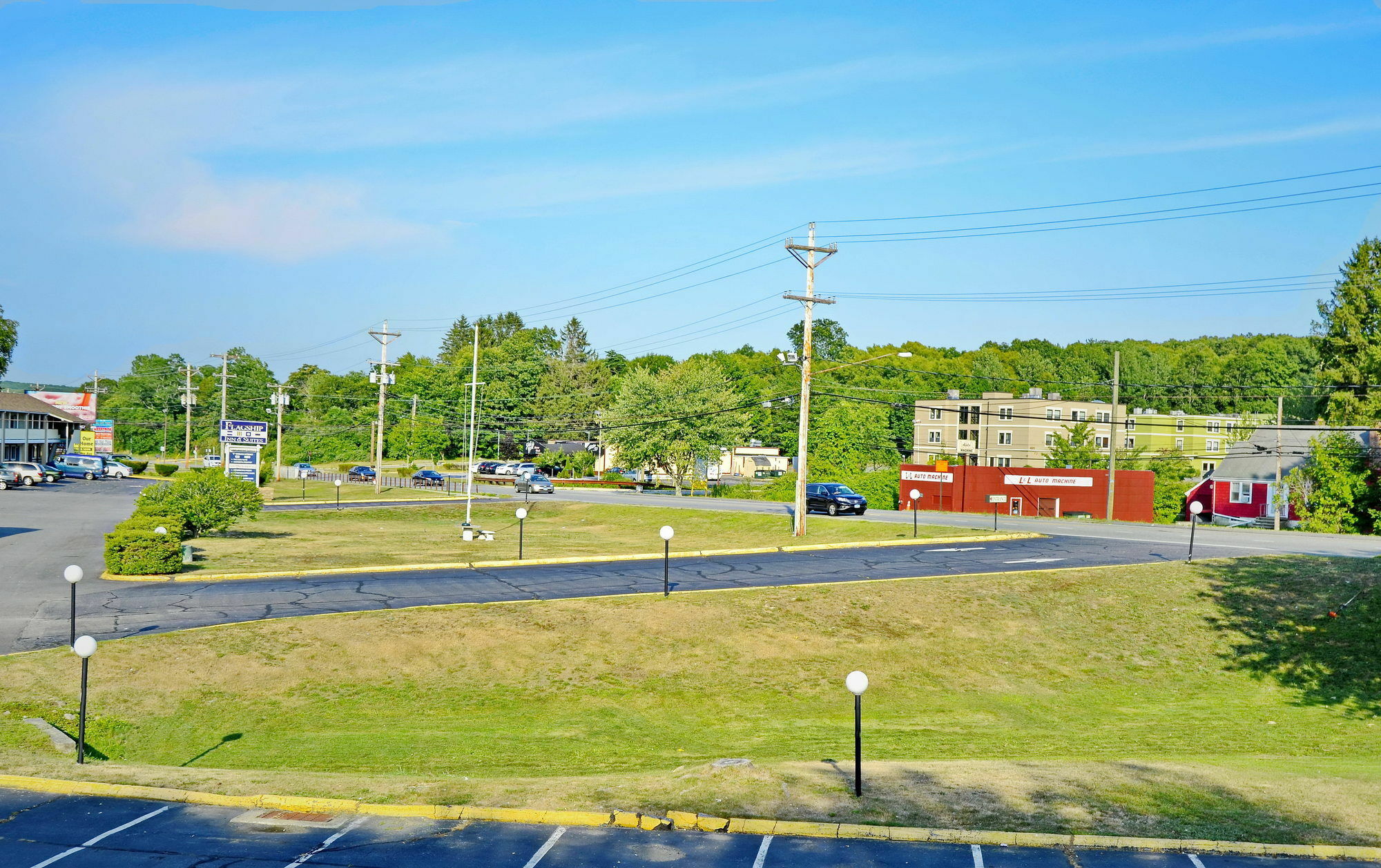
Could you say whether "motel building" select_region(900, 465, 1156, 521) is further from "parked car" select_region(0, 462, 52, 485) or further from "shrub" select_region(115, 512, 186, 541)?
"parked car" select_region(0, 462, 52, 485)

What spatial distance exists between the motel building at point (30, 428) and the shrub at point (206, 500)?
51.3 meters

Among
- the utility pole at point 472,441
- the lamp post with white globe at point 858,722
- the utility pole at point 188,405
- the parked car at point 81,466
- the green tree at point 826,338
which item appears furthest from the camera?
the green tree at point 826,338

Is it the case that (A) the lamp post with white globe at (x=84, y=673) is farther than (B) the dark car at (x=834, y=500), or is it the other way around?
(B) the dark car at (x=834, y=500)

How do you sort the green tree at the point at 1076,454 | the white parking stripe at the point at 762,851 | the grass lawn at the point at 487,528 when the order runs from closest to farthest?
the white parking stripe at the point at 762,851 < the grass lawn at the point at 487,528 < the green tree at the point at 1076,454

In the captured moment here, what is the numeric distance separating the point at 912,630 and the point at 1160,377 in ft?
452

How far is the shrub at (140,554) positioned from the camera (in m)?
29.5

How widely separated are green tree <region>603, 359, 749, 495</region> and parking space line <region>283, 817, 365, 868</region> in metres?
65.3

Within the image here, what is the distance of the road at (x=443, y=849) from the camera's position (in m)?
10.3

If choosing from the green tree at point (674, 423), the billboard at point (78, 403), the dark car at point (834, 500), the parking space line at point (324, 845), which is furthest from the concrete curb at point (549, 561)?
the billboard at point (78, 403)

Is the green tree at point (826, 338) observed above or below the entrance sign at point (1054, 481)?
above

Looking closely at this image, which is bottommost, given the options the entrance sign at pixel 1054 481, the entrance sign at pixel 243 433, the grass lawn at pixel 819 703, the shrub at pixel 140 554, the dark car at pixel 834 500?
the grass lawn at pixel 819 703

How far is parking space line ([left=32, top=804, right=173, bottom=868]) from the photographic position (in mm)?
10234

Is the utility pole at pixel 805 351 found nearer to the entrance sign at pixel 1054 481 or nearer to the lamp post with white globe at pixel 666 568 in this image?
the lamp post with white globe at pixel 666 568

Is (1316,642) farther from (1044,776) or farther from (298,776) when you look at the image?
(298,776)
